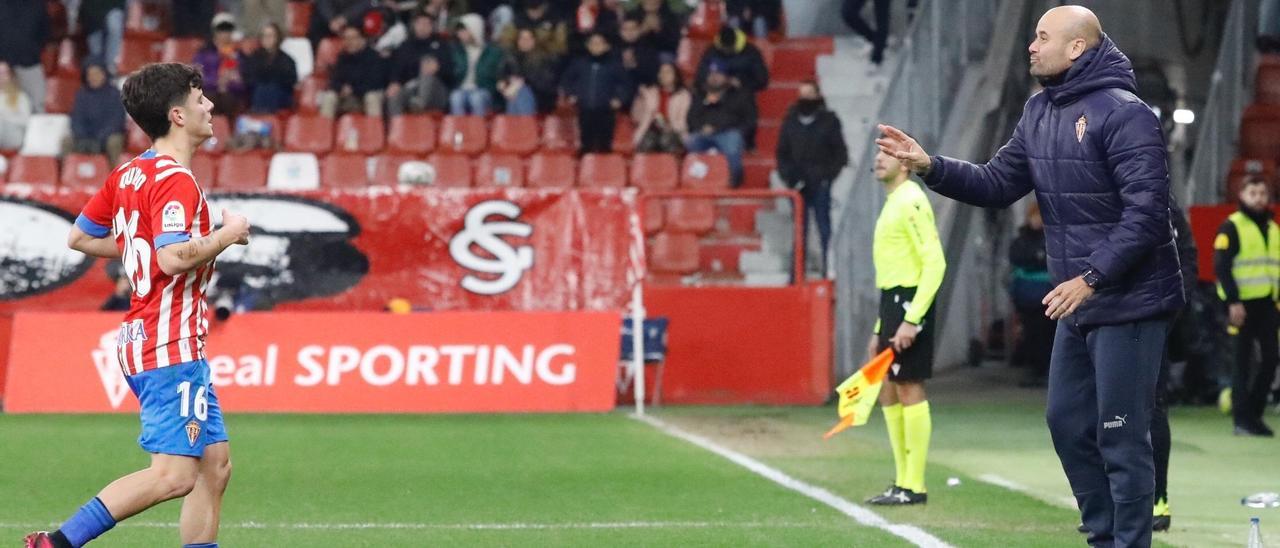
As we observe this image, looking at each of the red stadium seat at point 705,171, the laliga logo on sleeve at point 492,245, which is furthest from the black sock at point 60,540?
the red stadium seat at point 705,171

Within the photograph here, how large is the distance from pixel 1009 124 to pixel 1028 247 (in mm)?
2706

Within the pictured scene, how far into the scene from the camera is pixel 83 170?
19141mm

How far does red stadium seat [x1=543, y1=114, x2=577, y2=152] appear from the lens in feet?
66.2

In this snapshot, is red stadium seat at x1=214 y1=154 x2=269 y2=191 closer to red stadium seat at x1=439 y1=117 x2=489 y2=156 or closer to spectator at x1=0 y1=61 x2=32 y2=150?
red stadium seat at x1=439 y1=117 x2=489 y2=156

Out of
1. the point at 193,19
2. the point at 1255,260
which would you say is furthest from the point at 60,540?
the point at 193,19

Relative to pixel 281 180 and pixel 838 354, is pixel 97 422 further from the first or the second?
pixel 838 354

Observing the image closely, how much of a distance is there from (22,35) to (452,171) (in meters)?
5.87

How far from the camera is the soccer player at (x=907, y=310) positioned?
930 centimetres

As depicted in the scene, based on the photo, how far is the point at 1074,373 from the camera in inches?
253

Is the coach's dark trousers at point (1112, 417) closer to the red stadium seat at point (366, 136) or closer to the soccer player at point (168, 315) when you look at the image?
the soccer player at point (168, 315)

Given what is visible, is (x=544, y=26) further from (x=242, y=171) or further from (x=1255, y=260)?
(x=1255, y=260)

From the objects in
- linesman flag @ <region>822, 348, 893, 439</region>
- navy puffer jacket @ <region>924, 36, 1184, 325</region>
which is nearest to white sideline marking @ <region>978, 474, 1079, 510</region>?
linesman flag @ <region>822, 348, 893, 439</region>

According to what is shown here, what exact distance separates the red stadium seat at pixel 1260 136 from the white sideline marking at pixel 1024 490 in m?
10.9

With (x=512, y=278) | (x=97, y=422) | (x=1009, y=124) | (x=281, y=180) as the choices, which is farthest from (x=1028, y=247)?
(x=97, y=422)
